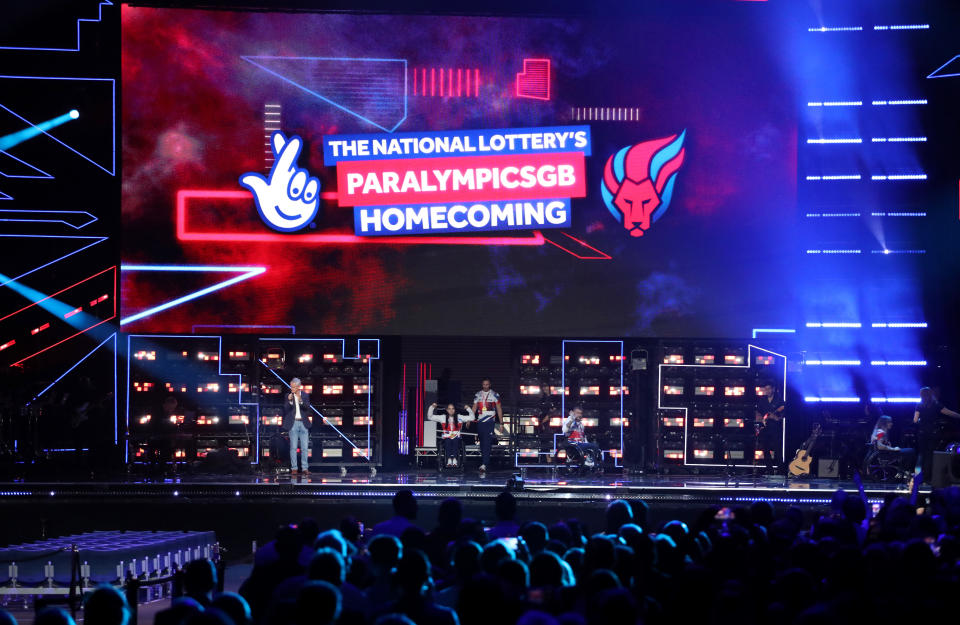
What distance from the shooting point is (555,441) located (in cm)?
2058

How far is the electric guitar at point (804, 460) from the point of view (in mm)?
19125

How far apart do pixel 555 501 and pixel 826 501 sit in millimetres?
4332

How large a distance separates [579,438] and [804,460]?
430 centimetres

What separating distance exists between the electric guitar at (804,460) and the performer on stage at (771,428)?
412 mm

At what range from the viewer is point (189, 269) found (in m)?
18.8

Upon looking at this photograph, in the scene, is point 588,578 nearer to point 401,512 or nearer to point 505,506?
point 505,506

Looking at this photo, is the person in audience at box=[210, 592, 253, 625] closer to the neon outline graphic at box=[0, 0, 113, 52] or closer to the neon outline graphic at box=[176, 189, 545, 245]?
the neon outline graphic at box=[176, 189, 545, 245]

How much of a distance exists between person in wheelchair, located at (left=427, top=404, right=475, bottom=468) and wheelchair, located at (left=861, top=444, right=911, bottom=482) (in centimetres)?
748

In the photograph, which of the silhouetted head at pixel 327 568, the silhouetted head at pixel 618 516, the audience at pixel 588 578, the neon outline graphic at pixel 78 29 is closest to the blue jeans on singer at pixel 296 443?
the neon outline graphic at pixel 78 29

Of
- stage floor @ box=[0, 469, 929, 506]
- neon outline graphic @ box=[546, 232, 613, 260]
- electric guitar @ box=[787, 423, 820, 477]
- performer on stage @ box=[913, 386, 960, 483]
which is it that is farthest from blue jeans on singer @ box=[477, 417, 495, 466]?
performer on stage @ box=[913, 386, 960, 483]

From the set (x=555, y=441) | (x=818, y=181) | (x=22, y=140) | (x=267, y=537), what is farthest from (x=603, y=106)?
(x=22, y=140)

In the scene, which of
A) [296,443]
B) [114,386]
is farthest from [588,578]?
[114,386]

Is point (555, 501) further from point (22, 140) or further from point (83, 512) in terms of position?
point (22, 140)

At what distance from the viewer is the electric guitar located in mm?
19125
